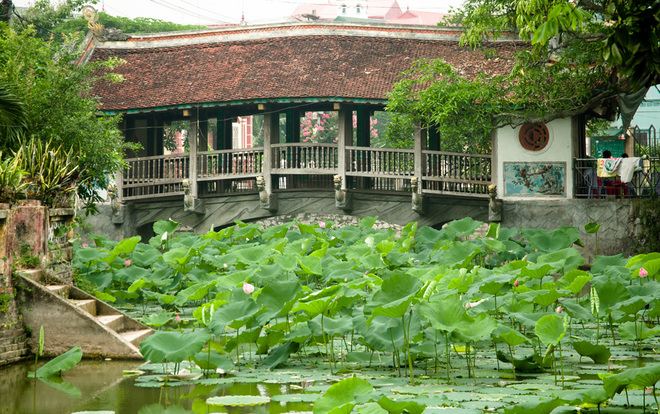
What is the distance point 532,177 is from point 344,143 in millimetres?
3754

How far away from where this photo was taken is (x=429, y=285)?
4.43 m

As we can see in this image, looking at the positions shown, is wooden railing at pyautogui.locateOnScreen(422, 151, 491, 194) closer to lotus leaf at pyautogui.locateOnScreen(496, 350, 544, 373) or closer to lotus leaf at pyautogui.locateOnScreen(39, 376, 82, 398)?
lotus leaf at pyautogui.locateOnScreen(496, 350, 544, 373)

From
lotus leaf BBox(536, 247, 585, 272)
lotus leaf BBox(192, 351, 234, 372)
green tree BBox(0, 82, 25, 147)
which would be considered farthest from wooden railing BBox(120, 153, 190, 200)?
lotus leaf BBox(192, 351, 234, 372)

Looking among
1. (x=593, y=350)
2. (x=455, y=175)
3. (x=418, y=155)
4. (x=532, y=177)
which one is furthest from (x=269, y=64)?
(x=593, y=350)

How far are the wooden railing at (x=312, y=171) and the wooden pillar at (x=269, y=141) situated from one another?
2 cm

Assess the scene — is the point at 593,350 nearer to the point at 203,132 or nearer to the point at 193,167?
the point at 193,167

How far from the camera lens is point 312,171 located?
14.5m

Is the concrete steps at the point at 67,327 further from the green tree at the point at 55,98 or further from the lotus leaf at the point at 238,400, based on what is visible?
the green tree at the point at 55,98

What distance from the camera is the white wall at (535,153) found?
13750 mm

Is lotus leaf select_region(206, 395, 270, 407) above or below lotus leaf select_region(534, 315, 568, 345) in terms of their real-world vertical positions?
below

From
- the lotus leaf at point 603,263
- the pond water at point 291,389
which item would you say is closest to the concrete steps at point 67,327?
the pond water at point 291,389

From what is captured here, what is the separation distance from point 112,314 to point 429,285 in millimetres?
3155

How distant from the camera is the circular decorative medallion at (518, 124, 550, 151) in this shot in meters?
14.0

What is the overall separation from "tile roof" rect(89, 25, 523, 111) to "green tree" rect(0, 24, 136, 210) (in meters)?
5.09
